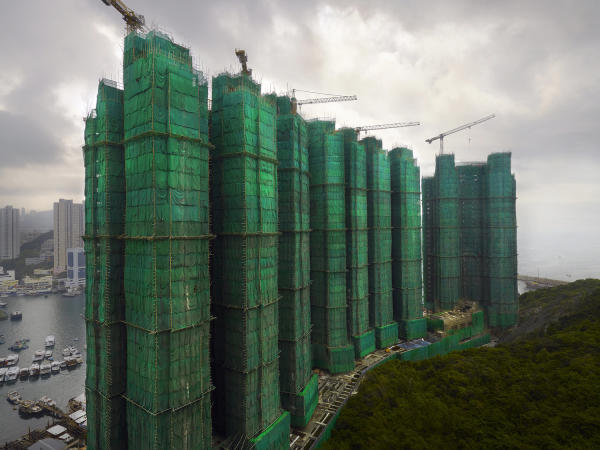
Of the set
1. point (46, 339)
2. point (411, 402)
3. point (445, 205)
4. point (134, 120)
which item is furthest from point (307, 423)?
point (46, 339)

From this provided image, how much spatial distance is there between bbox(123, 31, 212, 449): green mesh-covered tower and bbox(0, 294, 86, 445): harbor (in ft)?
247

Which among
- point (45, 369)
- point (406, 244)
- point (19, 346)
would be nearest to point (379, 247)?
point (406, 244)

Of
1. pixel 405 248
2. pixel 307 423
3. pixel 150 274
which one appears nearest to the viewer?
pixel 150 274

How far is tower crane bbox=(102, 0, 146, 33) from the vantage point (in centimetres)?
4409

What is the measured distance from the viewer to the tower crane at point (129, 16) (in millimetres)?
44094

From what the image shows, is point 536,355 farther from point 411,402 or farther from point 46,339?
point 46,339

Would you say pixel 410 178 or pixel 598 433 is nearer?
pixel 598 433

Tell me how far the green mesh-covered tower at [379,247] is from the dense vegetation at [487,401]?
18905 millimetres

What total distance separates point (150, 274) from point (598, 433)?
167 feet

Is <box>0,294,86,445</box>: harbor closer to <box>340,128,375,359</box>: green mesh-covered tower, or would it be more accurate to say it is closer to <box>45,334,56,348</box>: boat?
<box>45,334,56,348</box>: boat

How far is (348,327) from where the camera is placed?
7444 cm

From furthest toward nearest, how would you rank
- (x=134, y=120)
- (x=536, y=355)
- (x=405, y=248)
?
(x=405, y=248) < (x=536, y=355) < (x=134, y=120)

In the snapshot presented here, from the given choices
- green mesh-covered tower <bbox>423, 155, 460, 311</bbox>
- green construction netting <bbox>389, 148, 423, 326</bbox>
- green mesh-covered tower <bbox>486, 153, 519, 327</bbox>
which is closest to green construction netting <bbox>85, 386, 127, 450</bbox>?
green construction netting <bbox>389, 148, 423, 326</bbox>

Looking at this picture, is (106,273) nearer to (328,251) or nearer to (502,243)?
(328,251)
